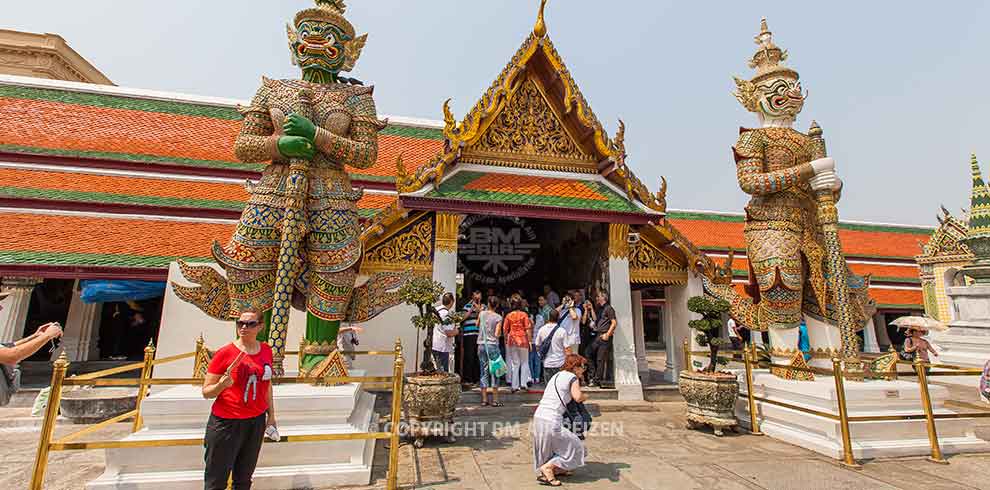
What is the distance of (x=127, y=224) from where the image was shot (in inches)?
324

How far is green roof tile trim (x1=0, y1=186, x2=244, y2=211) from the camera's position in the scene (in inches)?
321

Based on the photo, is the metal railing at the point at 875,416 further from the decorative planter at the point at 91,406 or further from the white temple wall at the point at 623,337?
the decorative planter at the point at 91,406

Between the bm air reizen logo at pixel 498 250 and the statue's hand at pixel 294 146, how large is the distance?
23.6 ft

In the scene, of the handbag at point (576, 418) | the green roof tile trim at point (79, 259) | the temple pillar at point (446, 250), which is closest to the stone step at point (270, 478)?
the handbag at point (576, 418)

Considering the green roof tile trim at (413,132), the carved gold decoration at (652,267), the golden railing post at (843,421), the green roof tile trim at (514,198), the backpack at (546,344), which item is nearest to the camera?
the golden railing post at (843,421)

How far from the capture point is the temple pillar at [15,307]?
8.07m

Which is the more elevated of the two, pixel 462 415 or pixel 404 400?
pixel 404 400

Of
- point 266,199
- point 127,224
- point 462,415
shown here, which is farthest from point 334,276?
point 127,224

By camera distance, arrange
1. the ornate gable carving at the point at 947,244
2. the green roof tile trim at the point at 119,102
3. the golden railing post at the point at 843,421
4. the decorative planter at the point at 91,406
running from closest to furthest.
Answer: the golden railing post at the point at 843,421 < the decorative planter at the point at 91,406 < the green roof tile trim at the point at 119,102 < the ornate gable carving at the point at 947,244

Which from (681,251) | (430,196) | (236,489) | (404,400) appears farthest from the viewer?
(681,251)

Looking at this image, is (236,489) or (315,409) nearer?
Result: (236,489)

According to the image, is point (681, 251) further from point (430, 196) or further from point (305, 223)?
point (305, 223)

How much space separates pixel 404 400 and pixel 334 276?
148cm

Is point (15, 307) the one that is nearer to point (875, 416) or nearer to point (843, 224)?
point (875, 416)
